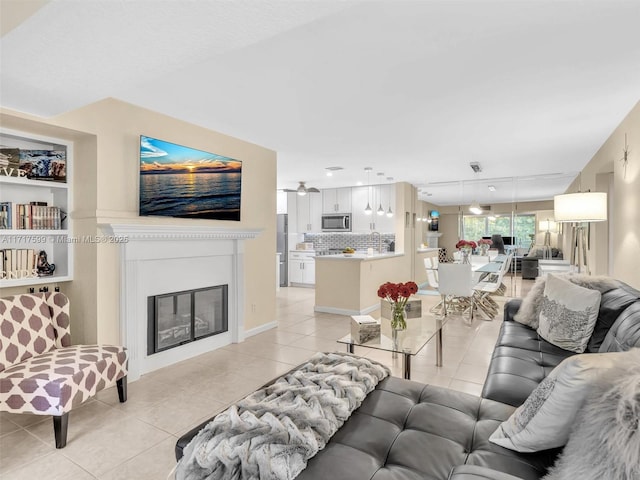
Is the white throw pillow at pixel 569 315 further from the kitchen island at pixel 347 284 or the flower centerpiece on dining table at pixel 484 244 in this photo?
the flower centerpiece on dining table at pixel 484 244

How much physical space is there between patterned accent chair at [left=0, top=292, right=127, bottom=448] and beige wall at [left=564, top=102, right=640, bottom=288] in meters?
4.38

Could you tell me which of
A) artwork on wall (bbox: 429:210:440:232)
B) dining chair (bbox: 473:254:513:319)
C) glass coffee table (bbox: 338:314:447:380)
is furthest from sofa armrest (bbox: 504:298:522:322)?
artwork on wall (bbox: 429:210:440:232)

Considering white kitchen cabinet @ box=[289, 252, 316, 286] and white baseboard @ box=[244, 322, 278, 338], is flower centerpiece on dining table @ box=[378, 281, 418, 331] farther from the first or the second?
white kitchen cabinet @ box=[289, 252, 316, 286]

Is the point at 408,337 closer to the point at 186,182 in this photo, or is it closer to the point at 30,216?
the point at 186,182

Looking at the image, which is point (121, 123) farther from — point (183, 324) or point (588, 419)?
point (588, 419)

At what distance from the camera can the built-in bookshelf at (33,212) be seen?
2676 mm

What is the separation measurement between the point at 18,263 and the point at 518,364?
368cm

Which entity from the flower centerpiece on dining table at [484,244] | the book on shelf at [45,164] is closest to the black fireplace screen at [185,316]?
the book on shelf at [45,164]

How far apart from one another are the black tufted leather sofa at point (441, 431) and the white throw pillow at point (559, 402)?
0.25 feet

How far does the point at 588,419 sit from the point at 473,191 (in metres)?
7.70

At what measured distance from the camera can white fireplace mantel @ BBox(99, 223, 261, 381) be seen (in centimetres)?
306

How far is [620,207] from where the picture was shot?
3.71m

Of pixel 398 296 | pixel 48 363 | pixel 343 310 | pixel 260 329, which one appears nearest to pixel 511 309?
pixel 398 296

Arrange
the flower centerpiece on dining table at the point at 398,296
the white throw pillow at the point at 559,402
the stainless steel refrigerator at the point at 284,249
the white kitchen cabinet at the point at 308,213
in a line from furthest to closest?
the stainless steel refrigerator at the point at 284,249 < the white kitchen cabinet at the point at 308,213 < the flower centerpiece on dining table at the point at 398,296 < the white throw pillow at the point at 559,402
